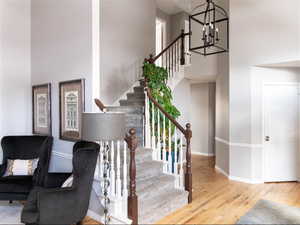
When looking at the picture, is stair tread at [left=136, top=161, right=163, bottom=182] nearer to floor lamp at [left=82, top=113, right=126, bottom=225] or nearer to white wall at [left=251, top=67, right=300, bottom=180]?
floor lamp at [left=82, top=113, right=126, bottom=225]

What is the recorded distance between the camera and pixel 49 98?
13.8 ft

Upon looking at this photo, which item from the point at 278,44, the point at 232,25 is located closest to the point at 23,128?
the point at 232,25

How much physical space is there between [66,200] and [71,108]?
1.70 meters

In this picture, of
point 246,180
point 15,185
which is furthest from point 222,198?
point 15,185

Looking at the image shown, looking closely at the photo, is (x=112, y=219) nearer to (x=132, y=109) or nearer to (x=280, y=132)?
(x=132, y=109)

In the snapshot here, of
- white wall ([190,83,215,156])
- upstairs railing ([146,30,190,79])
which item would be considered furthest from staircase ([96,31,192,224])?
white wall ([190,83,215,156])

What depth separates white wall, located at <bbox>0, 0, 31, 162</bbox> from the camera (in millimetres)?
4508

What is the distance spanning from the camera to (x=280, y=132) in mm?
4785

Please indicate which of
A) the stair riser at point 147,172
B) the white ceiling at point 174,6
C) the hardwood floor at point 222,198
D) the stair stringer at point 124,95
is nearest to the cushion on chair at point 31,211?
the hardwood floor at point 222,198

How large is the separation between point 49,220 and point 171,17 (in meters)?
7.60

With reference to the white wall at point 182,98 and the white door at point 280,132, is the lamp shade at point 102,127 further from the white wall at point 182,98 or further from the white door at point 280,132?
the white wall at point 182,98

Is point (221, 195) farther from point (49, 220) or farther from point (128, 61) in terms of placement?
point (128, 61)

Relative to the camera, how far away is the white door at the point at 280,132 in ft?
15.6

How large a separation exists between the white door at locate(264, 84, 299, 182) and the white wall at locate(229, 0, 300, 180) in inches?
12.4
